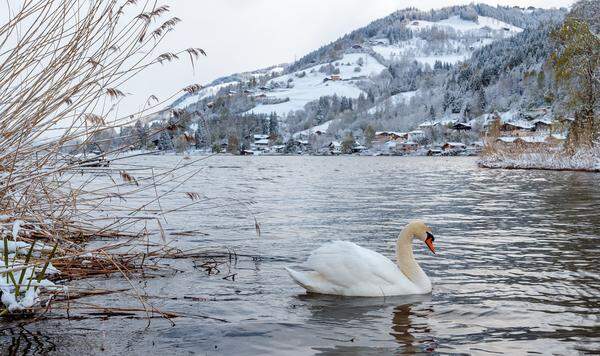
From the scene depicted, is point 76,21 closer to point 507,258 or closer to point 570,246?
point 507,258

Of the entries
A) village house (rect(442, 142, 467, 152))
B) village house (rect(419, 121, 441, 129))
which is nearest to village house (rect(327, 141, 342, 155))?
village house (rect(419, 121, 441, 129))

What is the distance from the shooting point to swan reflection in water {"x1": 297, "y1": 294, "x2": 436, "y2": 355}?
16.7 ft

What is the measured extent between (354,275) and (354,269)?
2.8 inches

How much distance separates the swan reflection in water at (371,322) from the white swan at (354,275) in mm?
95

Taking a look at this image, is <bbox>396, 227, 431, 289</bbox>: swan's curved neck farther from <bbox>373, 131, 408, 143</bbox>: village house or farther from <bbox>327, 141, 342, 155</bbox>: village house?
<bbox>373, 131, 408, 143</bbox>: village house

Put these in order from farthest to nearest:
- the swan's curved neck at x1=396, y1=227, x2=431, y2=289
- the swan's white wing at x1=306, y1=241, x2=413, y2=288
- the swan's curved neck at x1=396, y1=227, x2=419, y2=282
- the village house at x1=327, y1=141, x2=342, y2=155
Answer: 1. the village house at x1=327, y1=141, x2=342, y2=155
2. the swan's curved neck at x1=396, y1=227, x2=419, y2=282
3. the swan's curved neck at x1=396, y1=227, x2=431, y2=289
4. the swan's white wing at x1=306, y1=241, x2=413, y2=288

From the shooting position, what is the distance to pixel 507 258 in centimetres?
928

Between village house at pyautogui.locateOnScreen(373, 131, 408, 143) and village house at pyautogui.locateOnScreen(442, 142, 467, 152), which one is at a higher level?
village house at pyautogui.locateOnScreen(373, 131, 408, 143)

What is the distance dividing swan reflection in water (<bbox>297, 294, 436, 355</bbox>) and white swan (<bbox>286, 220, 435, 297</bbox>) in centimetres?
10

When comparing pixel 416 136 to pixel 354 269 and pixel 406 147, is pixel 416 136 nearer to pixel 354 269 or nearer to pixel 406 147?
pixel 406 147

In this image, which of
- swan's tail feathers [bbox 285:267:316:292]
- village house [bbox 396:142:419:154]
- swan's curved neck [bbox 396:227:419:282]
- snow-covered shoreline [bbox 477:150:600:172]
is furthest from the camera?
village house [bbox 396:142:419:154]

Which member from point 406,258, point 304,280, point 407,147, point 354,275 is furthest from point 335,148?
point 354,275

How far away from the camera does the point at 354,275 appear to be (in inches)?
270

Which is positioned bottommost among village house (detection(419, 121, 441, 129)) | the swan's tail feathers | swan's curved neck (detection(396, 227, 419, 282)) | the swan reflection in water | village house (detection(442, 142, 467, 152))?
the swan reflection in water
